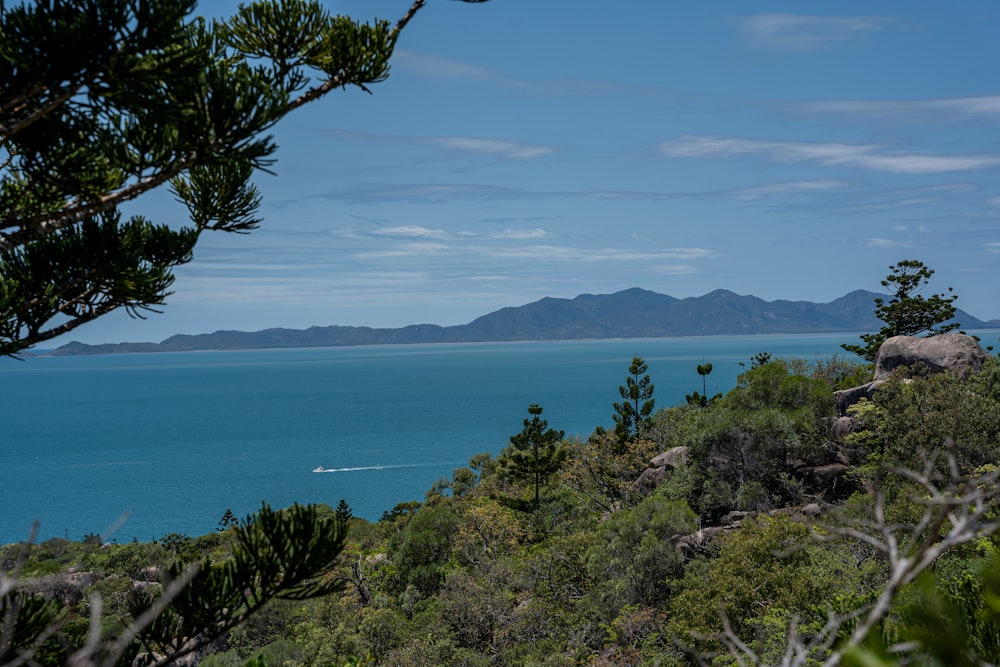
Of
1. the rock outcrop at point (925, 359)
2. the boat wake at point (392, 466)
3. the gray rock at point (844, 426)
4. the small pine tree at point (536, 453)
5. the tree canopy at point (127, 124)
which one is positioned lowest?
the boat wake at point (392, 466)

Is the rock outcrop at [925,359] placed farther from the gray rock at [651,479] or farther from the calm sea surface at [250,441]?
the calm sea surface at [250,441]

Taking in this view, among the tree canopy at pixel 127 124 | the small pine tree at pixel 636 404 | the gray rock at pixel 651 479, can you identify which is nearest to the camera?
the tree canopy at pixel 127 124

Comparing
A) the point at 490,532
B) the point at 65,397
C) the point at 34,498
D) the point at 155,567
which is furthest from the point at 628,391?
the point at 65,397

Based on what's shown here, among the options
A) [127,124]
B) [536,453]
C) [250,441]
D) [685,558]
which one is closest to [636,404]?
[536,453]

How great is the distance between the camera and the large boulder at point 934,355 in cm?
2358

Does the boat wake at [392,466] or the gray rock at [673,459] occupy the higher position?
the gray rock at [673,459]

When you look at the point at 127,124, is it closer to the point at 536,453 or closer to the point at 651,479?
the point at 651,479

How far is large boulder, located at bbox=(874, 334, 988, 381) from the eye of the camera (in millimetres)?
23578

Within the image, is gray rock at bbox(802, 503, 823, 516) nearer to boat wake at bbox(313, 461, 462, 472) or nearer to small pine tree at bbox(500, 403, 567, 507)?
small pine tree at bbox(500, 403, 567, 507)

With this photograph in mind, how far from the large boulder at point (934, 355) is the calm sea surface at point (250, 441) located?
2272 centimetres

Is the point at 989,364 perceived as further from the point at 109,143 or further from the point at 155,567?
the point at 155,567

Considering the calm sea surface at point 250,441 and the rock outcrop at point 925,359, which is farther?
the calm sea surface at point 250,441

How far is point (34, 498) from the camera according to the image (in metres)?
67.8

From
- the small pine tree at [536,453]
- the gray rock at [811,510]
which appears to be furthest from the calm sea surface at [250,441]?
the gray rock at [811,510]
